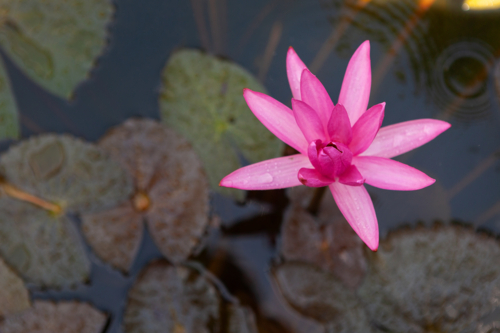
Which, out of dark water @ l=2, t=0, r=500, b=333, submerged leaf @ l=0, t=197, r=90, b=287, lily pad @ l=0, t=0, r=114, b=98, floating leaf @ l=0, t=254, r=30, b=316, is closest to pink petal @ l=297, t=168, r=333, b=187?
dark water @ l=2, t=0, r=500, b=333

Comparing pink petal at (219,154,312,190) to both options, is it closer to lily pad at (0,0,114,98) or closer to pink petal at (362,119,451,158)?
pink petal at (362,119,451,158)

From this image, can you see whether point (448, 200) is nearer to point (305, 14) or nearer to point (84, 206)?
point (305, 14)

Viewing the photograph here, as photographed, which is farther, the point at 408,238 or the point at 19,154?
the point at 19,154

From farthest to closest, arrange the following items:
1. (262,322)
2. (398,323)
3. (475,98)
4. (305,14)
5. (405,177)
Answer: (305,14) → (475,98) → (262,322) → (398,323) → (405,177)

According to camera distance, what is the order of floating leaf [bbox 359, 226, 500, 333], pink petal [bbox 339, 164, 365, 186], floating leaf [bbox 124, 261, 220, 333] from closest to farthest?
pink petal [bbox 339, 164, 365, 186], floating leaf [bbox 359, 226, 500, 333], floating leaf [bbox 124, 261, 220, 333]

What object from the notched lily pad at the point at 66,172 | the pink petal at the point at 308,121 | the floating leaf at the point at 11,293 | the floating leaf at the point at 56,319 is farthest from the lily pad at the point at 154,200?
the pink petal at the point at 308,121

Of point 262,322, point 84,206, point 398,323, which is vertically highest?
point 398,323

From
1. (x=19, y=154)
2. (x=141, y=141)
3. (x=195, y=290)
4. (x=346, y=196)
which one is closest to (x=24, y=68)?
(x=19, y=154)

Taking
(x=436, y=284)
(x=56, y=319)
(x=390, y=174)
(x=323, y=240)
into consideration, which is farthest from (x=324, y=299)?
(x=56, y=319)
